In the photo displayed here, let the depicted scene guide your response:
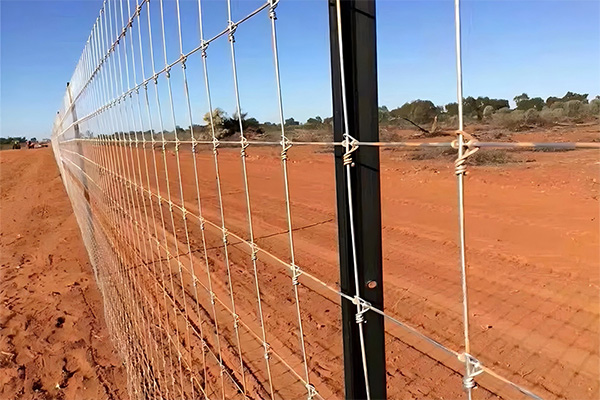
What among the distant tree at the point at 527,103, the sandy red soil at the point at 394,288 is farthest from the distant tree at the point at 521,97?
the sandy red soil at the point at 394,288

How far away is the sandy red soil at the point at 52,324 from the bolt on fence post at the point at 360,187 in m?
2.87

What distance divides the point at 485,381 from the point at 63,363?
315 cm

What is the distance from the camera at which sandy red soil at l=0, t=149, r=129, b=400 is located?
3.44 meters

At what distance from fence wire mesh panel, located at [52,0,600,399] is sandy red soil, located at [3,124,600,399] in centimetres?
2

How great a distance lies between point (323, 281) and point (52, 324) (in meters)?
2.64

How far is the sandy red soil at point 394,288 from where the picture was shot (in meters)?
3.11

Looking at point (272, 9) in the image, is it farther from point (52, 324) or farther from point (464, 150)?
point (52, 324)

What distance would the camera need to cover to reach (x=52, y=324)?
14.6 feet

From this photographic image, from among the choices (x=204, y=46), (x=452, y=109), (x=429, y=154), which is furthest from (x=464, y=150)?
(x=429, y=154)

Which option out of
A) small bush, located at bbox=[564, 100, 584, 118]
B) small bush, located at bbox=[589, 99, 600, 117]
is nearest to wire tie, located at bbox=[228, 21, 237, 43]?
small bush, located at bbox=[589, 99, 600, 117]

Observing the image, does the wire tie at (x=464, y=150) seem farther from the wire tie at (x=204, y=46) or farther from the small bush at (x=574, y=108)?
the small bush at (x=574, y=108)

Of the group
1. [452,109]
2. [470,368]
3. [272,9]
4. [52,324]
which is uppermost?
[272,9]

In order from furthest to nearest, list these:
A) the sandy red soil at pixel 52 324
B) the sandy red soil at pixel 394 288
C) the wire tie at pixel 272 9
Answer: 1. the sandy red soil at pixel 52 324
2. the sandy red soil at pixel 394 288
3. the wire tie at pixel 272 9

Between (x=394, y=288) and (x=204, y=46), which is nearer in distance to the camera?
(x=204, y=46)
